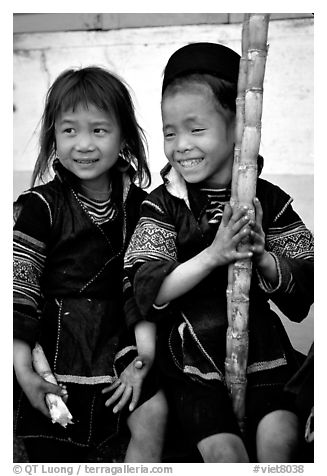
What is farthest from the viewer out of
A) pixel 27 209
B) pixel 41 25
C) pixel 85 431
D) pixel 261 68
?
pixel 41 25

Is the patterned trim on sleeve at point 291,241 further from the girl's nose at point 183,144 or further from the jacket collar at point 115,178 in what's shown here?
the jacket collar at point 115,178

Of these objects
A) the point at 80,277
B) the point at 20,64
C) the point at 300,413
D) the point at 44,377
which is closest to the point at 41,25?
the point at 20,64

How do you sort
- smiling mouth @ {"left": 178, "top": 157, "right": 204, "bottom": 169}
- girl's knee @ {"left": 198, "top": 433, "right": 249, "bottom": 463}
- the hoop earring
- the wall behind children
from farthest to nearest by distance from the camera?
the wall behind children → the hoop earring → smiling mouth @ {"left": 178, "top": 157, "right": 204, "bottom": 169} → girl's knee @ {"left": 198, "top": 433, "right": 249, "bottom": 463}

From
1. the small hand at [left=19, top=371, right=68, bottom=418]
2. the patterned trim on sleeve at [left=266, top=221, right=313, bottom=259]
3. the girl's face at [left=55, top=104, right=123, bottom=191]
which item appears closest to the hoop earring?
the girl's face at [left=55, top=104, right=123, bottom=191]

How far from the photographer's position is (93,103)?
2574mm

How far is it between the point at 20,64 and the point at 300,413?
2.46m

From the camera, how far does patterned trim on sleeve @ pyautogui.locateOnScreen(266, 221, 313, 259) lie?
8.00ft

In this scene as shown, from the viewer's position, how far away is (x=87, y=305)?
2.55 m

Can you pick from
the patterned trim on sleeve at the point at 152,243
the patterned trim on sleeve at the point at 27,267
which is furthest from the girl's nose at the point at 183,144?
the patterned trim on sleeve at the point at 27,267

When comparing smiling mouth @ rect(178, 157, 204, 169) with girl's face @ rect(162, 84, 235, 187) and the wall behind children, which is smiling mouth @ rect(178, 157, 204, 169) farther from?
the wall behind children

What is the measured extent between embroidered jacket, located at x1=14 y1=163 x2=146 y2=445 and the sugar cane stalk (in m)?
0.40
